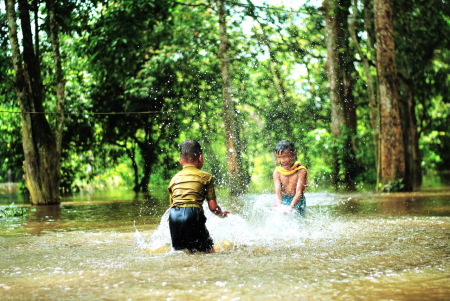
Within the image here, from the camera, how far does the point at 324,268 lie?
4.67 meters

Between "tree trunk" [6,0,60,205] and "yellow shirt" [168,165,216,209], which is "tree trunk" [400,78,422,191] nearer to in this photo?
"tree trunk" [6,0,60,205]

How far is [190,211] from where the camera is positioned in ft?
19.0

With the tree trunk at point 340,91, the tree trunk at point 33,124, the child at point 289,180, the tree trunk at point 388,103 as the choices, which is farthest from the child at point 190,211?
the tree trunk at point 340,91

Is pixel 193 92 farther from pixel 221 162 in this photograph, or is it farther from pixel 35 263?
pixel 35 263

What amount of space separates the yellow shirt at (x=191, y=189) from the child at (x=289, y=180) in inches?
66.0

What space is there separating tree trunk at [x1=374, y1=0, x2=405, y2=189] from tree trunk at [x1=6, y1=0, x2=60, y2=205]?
8.75 m

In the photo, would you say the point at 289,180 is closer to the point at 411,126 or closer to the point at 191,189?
the point at 191,189

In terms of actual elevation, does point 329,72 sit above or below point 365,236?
above

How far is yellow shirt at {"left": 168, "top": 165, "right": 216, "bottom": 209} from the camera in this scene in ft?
19.1

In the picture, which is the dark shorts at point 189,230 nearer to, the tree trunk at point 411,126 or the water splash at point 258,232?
the water splash at point 258,232

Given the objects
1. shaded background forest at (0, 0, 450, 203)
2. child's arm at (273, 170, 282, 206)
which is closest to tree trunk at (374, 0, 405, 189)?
shaded background forest at (0, 0, 450, 203)

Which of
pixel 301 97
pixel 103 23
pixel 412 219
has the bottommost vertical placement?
pixel 412 219

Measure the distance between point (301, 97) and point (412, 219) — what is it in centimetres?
1912

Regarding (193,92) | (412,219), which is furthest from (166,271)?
(193,92)
